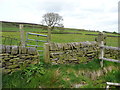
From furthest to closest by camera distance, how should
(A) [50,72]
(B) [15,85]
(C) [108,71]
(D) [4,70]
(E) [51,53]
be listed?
(C) [108,71]
(E) [51,53]
(A) [50,72]
(D) [4,70]
(B) [15,85]

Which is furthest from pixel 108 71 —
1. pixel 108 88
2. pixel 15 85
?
pixel 15 85

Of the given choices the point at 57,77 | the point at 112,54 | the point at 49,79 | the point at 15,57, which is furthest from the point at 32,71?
the point at 112,54

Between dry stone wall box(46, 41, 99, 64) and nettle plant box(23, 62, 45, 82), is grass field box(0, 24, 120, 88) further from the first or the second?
dry stone wall box(46, 41, 99, 64)

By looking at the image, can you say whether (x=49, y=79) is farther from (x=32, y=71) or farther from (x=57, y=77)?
(x=32, y=71)

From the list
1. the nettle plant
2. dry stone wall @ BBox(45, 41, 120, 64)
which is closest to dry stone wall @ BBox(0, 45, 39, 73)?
Answer: the nettle plant

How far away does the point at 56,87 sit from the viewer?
361 centimetres

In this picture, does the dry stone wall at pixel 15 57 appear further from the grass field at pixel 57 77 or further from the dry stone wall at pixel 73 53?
the dry stone wall at pixel 73 53

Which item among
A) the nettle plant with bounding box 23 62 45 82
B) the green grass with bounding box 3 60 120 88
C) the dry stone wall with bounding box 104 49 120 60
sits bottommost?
the green grass with bounding box 3 60 120 88

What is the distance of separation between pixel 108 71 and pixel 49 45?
3.03m

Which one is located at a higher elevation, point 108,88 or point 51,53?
point 51,53

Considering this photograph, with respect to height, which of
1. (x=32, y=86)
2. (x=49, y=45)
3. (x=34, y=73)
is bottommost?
(x=32, y=86)

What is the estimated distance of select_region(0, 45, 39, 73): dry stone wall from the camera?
148 inches

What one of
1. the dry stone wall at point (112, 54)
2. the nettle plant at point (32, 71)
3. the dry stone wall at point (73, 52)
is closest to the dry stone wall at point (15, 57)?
the nettle plant at point (32, 71)

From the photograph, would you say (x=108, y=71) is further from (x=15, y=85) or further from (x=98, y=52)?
(x=15, y=85)
